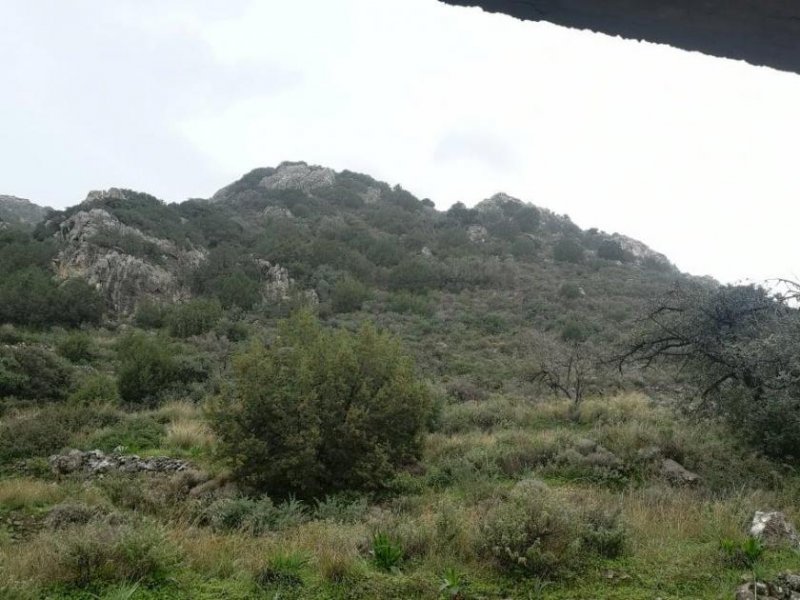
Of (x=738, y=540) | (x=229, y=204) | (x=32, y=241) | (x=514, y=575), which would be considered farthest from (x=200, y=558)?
(x=229, y=204)

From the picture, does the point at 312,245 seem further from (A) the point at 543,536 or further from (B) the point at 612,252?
(A) the point at 543,536

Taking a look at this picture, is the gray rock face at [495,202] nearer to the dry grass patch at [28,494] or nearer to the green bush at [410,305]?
the green bush at [410,305]

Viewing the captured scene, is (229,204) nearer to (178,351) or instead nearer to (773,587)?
(178,351)

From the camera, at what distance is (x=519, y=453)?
10.5 m

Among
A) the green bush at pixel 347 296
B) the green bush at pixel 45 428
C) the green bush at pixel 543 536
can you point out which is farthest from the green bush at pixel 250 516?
the green bush at pixel 347 296

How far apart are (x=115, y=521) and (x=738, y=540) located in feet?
20.9

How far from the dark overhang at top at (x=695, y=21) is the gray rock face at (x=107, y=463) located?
10.4m

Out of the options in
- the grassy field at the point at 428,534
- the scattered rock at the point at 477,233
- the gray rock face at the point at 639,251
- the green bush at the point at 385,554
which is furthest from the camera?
the gray rock face at the point at 639,251

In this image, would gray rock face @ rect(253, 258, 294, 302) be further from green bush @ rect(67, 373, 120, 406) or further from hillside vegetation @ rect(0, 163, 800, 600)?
green bush @ rect(67, 373, 120, 406)

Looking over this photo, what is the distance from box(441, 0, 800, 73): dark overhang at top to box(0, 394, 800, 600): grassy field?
4.05 m

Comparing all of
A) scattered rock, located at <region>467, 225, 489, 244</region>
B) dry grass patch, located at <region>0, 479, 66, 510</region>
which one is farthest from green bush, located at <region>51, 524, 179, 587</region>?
scattered rock, located at <region>467, 225, 489, 244</region>

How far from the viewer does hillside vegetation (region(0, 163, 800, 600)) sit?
4699 mm

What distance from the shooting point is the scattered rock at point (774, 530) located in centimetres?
532

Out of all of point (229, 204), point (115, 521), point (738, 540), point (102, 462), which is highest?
point (229, 204)
